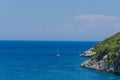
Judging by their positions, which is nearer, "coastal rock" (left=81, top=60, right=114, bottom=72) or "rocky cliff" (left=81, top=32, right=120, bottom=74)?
"rocky cliff" (left=81, top=32, right=120, bottom=74)

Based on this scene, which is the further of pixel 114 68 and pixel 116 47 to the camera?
pixel 116 47

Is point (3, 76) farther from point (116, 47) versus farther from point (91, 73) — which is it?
point (116, 47)

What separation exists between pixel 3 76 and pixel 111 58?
2801cm

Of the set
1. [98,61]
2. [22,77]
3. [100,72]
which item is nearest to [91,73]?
[100,72]

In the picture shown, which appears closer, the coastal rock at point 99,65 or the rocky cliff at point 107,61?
the rocky cliff at point 107,61

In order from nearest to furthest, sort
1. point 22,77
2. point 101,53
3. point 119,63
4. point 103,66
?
point 22,77 → point 119,63 → point 103,66 → point 101,53

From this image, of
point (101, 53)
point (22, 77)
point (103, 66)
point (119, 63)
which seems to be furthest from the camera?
point (101, 53)

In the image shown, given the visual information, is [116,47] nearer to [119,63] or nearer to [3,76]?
[119,63]

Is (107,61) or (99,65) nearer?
(107,61)

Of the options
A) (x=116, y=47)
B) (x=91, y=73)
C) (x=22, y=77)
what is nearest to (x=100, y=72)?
(x=91, y=73)

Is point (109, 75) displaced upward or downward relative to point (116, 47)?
downward

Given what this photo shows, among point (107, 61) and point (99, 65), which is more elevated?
point (107, 61)

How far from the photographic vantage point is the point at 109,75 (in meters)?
89.4

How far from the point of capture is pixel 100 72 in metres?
95.6
